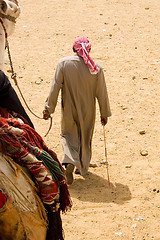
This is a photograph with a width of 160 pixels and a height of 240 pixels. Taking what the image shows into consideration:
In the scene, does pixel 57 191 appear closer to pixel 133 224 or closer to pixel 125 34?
pixel 133 224

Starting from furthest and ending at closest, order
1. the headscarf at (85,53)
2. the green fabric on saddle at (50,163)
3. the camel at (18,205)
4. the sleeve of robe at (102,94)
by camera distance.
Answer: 1. the sleeve of robe at (102,94)
2. the headscarf at (85,53)
3. the green fabric on saddle at (50,163)
4. the camel at (18,205)

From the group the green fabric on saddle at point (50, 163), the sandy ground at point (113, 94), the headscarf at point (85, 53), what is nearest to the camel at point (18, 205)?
the green fabric on saddle at point (50, 163)

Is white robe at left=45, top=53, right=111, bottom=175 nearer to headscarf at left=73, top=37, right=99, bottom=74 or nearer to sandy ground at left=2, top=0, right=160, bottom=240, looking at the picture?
headscarf at left=73, top=37, right=99, bottom=74

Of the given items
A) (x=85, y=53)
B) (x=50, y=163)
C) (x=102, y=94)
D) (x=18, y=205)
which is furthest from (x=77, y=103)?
(x=18, y=205)

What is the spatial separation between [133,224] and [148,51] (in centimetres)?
631

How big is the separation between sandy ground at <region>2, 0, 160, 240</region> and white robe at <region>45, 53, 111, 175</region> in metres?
0.42

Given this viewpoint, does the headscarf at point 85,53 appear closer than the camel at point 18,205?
No

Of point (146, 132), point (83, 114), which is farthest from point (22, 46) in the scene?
point (83, 114)

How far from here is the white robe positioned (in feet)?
19.2

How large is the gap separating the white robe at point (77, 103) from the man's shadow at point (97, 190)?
0.17 metres

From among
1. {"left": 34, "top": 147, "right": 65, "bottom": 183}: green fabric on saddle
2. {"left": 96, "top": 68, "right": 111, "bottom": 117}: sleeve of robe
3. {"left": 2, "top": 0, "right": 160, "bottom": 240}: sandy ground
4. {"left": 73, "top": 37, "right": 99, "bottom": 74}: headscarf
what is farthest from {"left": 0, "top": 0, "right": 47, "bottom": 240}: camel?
{"left": 96, "top": 68, "right": 111, "bottom": 117}: sleeve of robe

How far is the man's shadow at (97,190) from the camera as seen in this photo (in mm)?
5891

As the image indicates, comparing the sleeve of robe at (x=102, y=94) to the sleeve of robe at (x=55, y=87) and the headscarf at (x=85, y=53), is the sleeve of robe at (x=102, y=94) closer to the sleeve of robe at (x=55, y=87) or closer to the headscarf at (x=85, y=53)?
the headscarf at (x=85, y=53)

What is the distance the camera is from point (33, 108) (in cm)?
839
